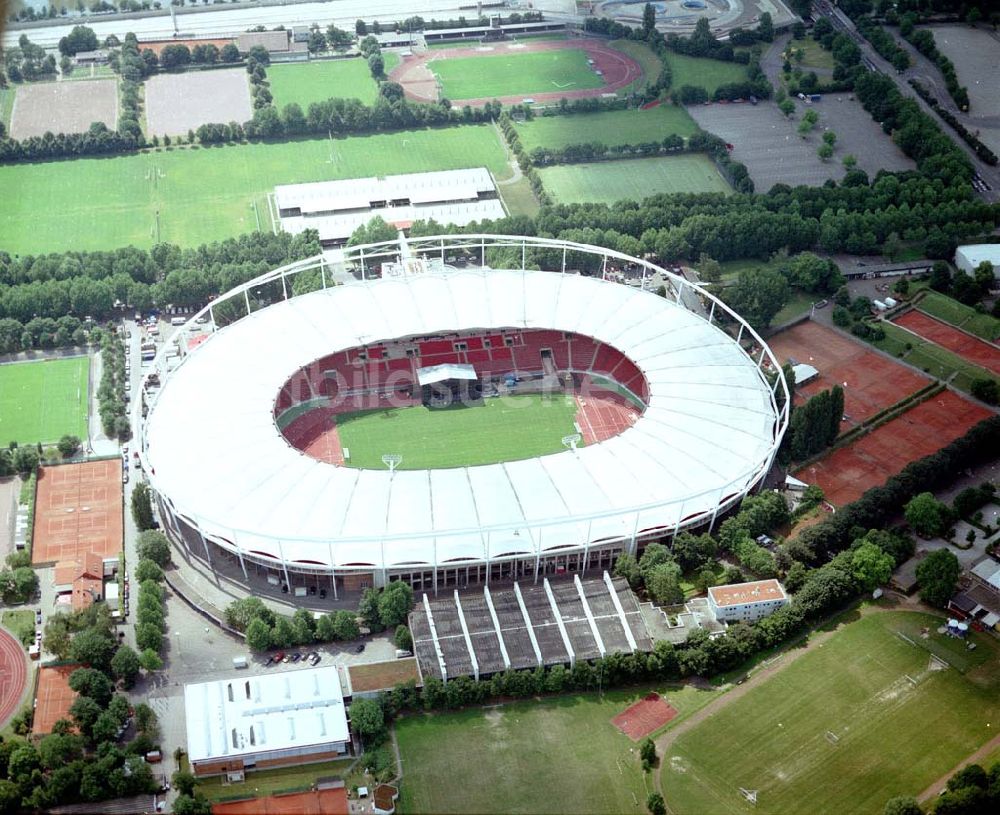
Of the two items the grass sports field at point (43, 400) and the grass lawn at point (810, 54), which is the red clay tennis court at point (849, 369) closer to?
the grass lawn at point (810, 54)

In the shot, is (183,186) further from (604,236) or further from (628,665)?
(628,665)

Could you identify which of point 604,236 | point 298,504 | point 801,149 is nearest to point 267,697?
point 298,504

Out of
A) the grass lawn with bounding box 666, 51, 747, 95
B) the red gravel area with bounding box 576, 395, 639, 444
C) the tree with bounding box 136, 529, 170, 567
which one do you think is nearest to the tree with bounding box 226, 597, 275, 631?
the tree with bounding box 136, 529, 170, 567

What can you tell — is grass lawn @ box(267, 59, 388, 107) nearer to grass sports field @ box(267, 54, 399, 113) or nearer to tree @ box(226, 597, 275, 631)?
grass sports field @ box(267, 54, 399, 113)

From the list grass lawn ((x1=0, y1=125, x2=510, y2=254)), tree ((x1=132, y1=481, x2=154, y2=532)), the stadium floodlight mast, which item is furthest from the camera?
grass lawn ((x1=0, y1=125, x2=510, y2=254))

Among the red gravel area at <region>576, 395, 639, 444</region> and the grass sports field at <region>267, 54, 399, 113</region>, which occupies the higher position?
the grass sports field at <region>267, 54, 399, 113</region>

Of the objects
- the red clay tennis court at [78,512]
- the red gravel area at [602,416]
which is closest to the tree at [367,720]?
the red clay tennis court at [78,512]
